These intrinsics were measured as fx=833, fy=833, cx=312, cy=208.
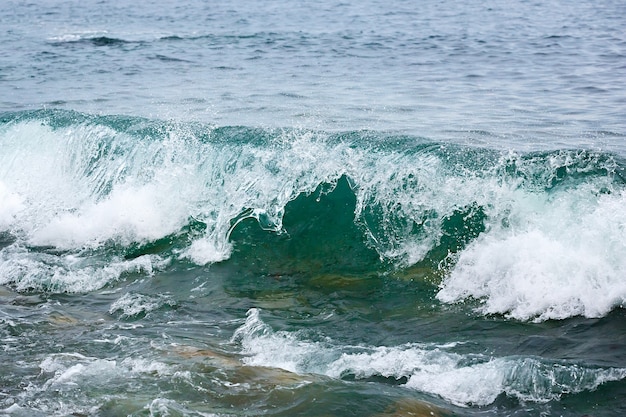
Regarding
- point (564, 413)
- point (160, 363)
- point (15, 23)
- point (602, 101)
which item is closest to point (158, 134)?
point (160, 363)

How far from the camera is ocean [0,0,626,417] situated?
295 inches

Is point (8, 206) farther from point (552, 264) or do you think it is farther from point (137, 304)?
point (552, 264)

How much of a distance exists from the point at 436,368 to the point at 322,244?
439 centimetres

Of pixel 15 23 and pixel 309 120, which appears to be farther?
pixel 15 23

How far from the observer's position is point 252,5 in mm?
41312

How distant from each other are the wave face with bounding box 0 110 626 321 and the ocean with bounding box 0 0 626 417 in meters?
0.03

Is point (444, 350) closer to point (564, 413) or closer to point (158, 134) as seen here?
point (564, 413)

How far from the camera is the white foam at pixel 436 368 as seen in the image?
24.1ft

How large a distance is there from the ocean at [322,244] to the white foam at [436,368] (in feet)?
0.09

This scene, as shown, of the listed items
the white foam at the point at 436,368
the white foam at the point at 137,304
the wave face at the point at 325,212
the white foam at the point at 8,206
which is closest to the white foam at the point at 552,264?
the wave face at the point at 325,212

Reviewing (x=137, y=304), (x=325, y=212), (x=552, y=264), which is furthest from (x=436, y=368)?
(x=325, y=212)

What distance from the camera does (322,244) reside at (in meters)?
12.0

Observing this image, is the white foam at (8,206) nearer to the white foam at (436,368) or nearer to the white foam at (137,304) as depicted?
the white foam at (137,304)

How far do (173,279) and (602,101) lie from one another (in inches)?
382
